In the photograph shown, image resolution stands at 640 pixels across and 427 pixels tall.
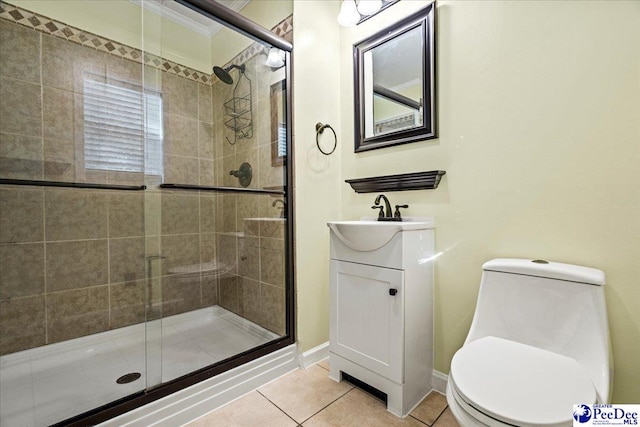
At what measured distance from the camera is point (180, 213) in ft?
6.51

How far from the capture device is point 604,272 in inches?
42.0

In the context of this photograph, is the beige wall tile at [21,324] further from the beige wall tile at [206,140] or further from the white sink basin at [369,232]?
the white sink basin at [369,232]

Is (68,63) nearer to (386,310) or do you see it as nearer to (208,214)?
(208,214)

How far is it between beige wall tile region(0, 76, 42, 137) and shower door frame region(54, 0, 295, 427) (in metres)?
1.13

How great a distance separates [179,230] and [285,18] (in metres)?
1.60

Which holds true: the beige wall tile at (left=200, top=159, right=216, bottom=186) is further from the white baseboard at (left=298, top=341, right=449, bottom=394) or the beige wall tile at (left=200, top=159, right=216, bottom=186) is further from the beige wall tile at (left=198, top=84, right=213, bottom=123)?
the white baseboard at (left=298, top=341, right=449, bottom=394)

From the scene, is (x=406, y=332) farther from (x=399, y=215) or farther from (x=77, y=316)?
(x=77, y=316)

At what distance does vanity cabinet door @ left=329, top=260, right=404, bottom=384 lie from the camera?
131 cm

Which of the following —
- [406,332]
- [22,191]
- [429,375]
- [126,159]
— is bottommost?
[429,375]

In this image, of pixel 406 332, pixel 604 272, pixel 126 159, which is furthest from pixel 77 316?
pixel 604 272

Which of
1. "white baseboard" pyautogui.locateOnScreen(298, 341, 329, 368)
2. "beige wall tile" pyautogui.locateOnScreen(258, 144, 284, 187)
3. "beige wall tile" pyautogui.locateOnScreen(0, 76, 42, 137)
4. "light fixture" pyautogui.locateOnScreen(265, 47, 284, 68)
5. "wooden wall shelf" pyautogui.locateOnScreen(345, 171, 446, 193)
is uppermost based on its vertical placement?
"light fixture" pyautogui.locateOnScreen(265, 47, 284, 68)

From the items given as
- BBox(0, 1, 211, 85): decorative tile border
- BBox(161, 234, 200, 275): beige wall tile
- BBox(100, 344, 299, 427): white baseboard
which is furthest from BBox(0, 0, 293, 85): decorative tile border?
BBox(100, 344, 299, 427): white baseboard

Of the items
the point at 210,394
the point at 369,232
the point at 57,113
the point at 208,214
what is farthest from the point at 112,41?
the point at 210,394

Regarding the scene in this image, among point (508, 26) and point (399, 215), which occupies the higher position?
point (508, 26)
